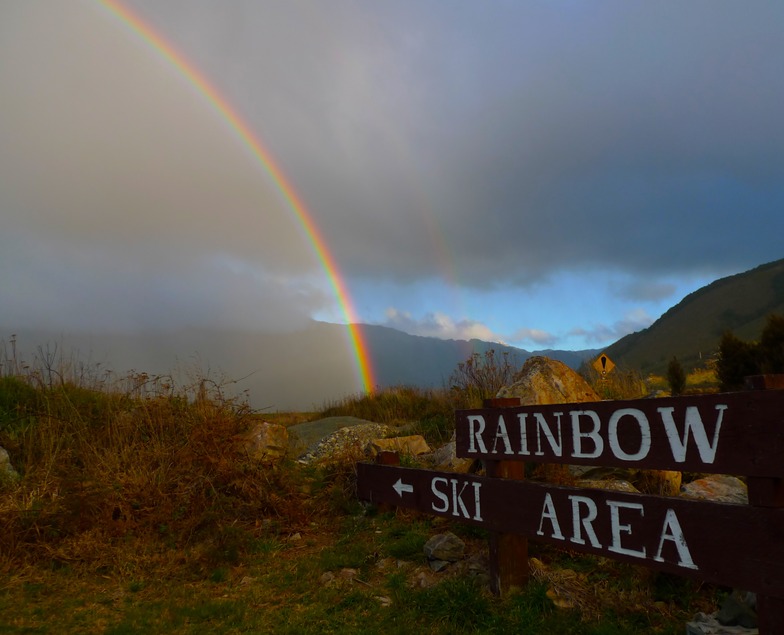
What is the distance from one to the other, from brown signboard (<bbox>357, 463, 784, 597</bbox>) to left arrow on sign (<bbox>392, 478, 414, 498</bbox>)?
2.30 ft

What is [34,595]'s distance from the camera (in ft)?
16.5

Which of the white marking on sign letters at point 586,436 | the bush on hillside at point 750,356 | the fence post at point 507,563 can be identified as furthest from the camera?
the bush on hillside at point 750,356

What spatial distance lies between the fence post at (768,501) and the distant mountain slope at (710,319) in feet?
272

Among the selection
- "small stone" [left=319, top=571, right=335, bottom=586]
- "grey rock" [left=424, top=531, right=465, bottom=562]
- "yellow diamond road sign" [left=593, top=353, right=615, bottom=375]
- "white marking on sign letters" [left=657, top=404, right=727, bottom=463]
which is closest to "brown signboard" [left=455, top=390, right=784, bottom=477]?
"white marking on sign letters" [left=657, top=404, right=727, bottom=463]

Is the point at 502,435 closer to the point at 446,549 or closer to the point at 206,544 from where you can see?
the point at 446,549

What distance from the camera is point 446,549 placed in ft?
16.7

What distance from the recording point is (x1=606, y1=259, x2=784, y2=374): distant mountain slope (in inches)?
3516

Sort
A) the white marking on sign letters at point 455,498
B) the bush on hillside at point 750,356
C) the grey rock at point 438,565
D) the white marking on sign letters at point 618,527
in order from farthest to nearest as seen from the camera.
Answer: the bush on hillside at point 750,356 → the grey rock at point 438,565 → the white marking on sign letters at point 455,498 → the white marking on sign letters at point 618,527

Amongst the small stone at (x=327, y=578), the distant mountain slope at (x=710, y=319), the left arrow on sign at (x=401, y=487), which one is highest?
the distant mountain slope at (x=710, y=319)

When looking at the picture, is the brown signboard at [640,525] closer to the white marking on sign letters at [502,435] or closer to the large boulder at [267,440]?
the white marking on sign letters at [502,435]

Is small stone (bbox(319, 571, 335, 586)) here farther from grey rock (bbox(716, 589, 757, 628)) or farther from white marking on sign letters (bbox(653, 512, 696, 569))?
grey rock (bbox(716, 589, 757, 628))

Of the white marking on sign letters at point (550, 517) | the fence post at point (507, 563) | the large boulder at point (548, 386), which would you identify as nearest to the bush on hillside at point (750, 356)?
the large boulder at point (548, 386)

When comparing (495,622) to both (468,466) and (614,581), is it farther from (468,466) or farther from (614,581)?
(468,466)

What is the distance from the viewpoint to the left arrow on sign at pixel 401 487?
5.84 metres
